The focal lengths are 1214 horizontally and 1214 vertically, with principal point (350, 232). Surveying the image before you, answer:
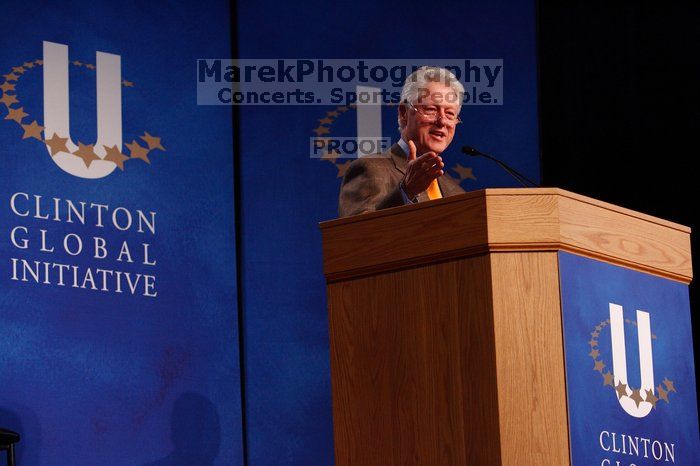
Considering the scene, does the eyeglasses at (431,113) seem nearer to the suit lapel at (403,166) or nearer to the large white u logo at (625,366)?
the suit lapel at (403,166)

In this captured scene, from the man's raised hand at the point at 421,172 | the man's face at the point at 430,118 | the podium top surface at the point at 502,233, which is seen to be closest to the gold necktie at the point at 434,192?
the man's face at the point at 430,118

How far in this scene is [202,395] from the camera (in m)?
4.45

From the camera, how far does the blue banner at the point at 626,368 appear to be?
263 cm

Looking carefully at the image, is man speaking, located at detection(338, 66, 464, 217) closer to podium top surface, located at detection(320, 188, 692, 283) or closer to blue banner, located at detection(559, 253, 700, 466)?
podium top surface, located at detection(320, 188, 692, 283)

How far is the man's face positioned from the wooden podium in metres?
0.91

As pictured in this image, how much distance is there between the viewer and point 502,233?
2.64m

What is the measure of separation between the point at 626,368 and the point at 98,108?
2.44 m

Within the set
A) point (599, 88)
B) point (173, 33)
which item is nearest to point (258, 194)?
point (173, 33)

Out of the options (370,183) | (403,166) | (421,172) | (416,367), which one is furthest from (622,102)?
(416,367)

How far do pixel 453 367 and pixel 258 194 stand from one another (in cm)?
224

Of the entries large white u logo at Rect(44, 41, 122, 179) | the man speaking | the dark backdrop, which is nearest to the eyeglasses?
the man speaking

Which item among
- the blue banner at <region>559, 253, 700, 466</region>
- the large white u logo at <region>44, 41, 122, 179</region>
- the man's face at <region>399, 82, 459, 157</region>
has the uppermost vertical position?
the large white u logo at <region>44, 41, 122, 179</region>

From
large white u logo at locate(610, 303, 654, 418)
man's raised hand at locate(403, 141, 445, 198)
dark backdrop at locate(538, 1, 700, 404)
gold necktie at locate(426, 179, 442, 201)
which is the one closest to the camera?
large white u logo at locate(610, 303, 654, 418)

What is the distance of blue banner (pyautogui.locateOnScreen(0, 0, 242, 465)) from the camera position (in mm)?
4141
